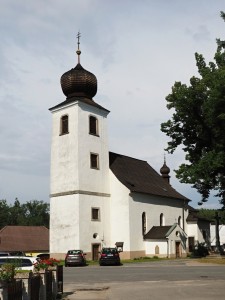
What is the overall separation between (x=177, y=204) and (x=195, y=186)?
1960 centimetres

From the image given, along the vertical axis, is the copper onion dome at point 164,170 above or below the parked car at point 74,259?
above

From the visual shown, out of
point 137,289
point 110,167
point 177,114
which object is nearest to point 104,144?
point 110,167

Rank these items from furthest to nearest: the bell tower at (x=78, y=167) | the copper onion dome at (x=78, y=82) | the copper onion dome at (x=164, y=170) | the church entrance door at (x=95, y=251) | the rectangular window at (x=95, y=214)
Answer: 1. the copper onion dome at (x=164, y=170)
2. the copper onion dome at (x=78, y=82)
3. the rectangular window at (x=95, y=214)
4. the church entrance door at (x=95, y=251)
5. the bell tower at (x=78, y=167)

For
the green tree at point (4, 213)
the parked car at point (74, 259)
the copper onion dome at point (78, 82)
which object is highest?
the copper onion dome at point (78, 82)

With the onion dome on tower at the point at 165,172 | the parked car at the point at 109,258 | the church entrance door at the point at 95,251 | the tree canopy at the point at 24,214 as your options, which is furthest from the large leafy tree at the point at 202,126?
the tree canopy at the point at 24,214

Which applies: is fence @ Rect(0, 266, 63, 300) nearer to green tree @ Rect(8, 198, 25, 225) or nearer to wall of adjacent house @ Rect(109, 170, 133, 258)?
wall of adjacent house @ Rect(109, 170, 133, 258)

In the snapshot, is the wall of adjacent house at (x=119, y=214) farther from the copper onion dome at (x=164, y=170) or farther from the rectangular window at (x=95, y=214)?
the copper onion dome at (x=164, y=170)

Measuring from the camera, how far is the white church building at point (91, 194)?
44094 mm

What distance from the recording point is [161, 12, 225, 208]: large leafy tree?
34406 millimetres

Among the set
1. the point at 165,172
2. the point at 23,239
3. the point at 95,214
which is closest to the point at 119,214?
the point at 95,214

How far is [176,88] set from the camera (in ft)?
123

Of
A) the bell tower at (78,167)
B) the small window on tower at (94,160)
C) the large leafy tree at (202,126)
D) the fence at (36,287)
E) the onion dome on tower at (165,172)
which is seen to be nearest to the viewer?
the fence at (36,287)

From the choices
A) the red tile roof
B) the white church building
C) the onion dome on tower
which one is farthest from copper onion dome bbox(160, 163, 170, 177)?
the red tile roof

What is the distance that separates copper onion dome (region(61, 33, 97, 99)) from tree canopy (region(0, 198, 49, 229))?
7351 centimetres
